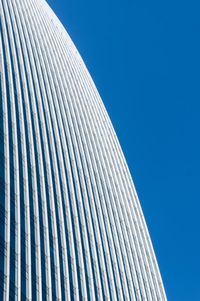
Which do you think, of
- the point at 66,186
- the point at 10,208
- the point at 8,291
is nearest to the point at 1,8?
the point at 66,186

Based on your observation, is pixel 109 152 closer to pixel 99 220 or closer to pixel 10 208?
pixel 99 220

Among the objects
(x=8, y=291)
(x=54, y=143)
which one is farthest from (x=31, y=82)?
(x=8, y=291)

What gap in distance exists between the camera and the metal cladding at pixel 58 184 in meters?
73.8

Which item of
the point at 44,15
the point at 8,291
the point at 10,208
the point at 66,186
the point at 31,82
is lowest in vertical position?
the point at 8,291

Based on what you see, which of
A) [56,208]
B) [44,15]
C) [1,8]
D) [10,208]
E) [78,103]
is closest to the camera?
[10,208]

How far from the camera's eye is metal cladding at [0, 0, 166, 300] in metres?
73.8

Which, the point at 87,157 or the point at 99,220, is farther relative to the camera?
the point at 87,157

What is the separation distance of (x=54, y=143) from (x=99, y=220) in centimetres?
1226

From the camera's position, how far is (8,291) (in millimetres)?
62969

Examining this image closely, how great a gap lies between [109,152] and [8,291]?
58.3m

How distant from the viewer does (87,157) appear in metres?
108

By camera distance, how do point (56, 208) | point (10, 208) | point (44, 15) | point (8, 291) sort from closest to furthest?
point (8, 291), point (10, 208), point (56, 208), point (44, 15)

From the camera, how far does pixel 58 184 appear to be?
9275 cm

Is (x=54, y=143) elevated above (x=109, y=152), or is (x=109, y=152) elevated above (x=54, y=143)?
(x=109, y=152)
